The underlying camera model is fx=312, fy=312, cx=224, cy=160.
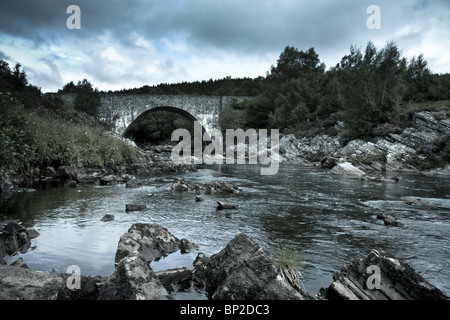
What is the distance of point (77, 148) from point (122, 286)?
521 inches

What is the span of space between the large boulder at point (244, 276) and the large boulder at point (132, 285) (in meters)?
0.68

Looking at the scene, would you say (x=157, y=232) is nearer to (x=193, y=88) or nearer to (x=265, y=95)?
(x=265, y=95)

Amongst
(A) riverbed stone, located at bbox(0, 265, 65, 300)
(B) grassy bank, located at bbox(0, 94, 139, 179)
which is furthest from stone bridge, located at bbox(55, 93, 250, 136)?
(A) riverbed stone, located at bbox(0, 265, 65, 300)

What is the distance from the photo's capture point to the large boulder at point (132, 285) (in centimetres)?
300

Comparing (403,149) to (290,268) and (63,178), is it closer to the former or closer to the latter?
(63,178)

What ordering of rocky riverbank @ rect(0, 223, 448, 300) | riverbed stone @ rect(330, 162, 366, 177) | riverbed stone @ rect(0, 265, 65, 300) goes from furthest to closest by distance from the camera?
riverbed stone @ rect(330, 162, 366, 177) < rocky riverbank @ rect(0, 223, 448, 300) < riverbed stone @ rect(0, 265, 65, 300)

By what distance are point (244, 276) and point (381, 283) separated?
4.93 ft

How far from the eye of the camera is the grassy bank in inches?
398

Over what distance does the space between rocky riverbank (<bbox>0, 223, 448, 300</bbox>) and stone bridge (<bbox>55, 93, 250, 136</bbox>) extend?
46.4 m

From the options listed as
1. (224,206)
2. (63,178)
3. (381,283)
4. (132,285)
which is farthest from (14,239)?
(63,178)

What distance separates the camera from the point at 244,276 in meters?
3.39

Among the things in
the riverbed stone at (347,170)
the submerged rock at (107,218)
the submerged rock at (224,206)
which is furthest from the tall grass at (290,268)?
the riverbed stone at (347,170)

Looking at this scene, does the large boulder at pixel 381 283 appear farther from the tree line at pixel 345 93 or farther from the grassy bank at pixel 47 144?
the tree line at pixel 345 93

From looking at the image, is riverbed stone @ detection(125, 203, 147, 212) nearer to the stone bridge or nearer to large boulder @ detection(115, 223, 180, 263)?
large boulder @ detection(115, 223, 180, 263)
